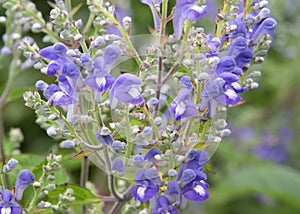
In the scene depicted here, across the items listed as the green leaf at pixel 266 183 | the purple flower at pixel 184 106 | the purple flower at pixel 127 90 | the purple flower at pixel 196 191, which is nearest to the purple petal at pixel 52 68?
the purple flower at pixel 127 90

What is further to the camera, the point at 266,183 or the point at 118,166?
the point at 266,183

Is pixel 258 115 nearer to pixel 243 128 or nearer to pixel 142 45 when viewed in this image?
pixel 243 128

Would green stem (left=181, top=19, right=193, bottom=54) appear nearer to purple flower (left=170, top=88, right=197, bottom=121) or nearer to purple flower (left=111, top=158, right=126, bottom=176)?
purple flower (left=170, top=88, right=197, bottom=121)

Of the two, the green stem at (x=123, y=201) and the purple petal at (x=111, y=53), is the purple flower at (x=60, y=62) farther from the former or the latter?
the green stem at (x=123, y=201)

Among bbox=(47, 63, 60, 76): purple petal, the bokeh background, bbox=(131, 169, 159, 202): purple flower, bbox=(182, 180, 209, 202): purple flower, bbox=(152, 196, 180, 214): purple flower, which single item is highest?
bbox=(47, 63, 60, 76): purple petal

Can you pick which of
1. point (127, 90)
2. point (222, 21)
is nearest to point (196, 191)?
point (127, 90)

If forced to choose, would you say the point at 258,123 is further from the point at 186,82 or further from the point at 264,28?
the point at 186,82

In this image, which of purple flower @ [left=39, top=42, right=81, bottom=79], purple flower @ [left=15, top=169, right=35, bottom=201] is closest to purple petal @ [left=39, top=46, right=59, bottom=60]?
purple flower @ [left=39, top=42, right=81, bottom=79]

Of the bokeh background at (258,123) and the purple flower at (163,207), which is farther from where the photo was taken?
the bokeh background at (258,123)
